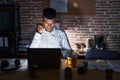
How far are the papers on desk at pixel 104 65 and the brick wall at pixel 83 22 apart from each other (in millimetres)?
1899

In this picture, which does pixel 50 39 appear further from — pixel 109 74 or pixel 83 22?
pixel 109 74

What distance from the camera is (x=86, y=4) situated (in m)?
5.14

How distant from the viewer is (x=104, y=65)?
3.17m

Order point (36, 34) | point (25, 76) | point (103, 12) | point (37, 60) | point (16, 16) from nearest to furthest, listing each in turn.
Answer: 1. point (25, 76)
2. point (37, 60)
3. point (36, 34)
4. point (16, 16)
5. point (103, 12)

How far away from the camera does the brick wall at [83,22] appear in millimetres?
5156

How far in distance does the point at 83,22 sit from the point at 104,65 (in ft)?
6.92

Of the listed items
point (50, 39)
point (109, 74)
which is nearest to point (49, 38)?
point (50, 39)

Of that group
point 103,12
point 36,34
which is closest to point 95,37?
point 103,12

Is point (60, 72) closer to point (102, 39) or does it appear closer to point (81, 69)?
point (81, 69)

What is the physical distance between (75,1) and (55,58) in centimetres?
237

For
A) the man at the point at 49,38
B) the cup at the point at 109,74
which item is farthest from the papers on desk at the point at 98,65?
the man at the point at 49,38

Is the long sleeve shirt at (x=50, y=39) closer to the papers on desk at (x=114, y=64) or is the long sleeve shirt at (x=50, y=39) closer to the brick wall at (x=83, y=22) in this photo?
the brick wall at (x=83, y=22)

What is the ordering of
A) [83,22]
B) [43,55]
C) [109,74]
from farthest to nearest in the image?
→ 1. [83,22]
2. [43,55]
3. [109,74]

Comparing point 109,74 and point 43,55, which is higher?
point 43,55
